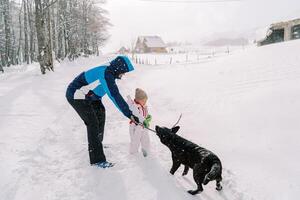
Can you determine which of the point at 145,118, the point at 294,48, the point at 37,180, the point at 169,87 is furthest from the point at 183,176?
the point at 294,48

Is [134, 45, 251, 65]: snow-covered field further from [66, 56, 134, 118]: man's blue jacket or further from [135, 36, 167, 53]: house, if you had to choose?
[66, 56, 134, 118]: man's blue jacket

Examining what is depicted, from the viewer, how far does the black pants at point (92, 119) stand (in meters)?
5.72

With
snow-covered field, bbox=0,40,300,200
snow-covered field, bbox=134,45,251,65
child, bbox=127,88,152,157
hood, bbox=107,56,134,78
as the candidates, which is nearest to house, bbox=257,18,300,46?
snow-covered field, bbox=134,45,251,65

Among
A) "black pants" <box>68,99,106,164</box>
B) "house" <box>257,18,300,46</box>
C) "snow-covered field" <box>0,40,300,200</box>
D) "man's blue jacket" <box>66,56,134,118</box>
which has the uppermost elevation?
"house" <box>257,18,300,46</box>

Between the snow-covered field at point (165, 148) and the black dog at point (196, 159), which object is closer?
the black dog at point (196, 159)

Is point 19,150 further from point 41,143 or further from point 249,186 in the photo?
point 249,186

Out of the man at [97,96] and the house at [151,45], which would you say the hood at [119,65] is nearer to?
the man at [97,96]

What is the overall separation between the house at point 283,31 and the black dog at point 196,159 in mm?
25404

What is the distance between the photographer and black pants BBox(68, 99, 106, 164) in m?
5.72

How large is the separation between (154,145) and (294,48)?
33.6ft

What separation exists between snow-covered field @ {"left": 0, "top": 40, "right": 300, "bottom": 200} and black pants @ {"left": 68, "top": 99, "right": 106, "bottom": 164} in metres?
0.29

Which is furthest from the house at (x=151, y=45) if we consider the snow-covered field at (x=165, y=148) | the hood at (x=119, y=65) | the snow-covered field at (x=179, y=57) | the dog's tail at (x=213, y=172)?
the dog's tail at (x=213, y=172)

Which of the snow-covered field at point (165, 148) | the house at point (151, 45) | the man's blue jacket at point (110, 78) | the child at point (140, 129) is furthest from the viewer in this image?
the house at point (151, 45)

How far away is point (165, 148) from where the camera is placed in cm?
707
